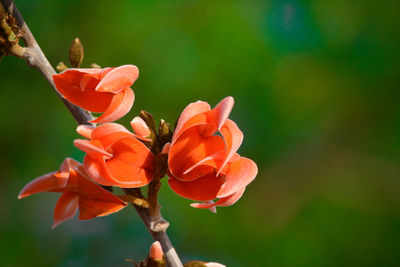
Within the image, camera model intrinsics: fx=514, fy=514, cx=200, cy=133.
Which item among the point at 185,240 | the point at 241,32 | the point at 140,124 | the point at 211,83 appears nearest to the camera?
the point at 140,124

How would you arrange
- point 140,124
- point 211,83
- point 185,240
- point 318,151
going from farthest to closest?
point 318,151 < point 211,83 < point 185,240 < point 140,124

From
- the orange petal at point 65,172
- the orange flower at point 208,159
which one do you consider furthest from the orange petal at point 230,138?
the orange petal at point 65,172

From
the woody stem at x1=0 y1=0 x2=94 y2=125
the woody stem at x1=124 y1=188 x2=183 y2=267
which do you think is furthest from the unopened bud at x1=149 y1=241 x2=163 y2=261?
the woody stem at x1=0 y1=0 x2=94 y2=125

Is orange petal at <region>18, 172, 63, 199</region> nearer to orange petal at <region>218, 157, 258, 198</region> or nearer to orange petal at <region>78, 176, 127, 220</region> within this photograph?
orange petal at <region>78, 176, 127, 220</region>

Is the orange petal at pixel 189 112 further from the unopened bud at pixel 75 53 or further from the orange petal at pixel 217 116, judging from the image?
the unopened bud at pixel 75 53

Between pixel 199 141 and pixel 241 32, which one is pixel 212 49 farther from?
pixel 199 141

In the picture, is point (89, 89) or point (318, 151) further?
point (318, 151)

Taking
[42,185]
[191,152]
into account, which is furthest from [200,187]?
[42,185]

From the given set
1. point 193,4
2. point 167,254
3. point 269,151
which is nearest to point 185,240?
point 269,151

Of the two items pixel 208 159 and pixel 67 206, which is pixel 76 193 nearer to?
pixel 67 206
